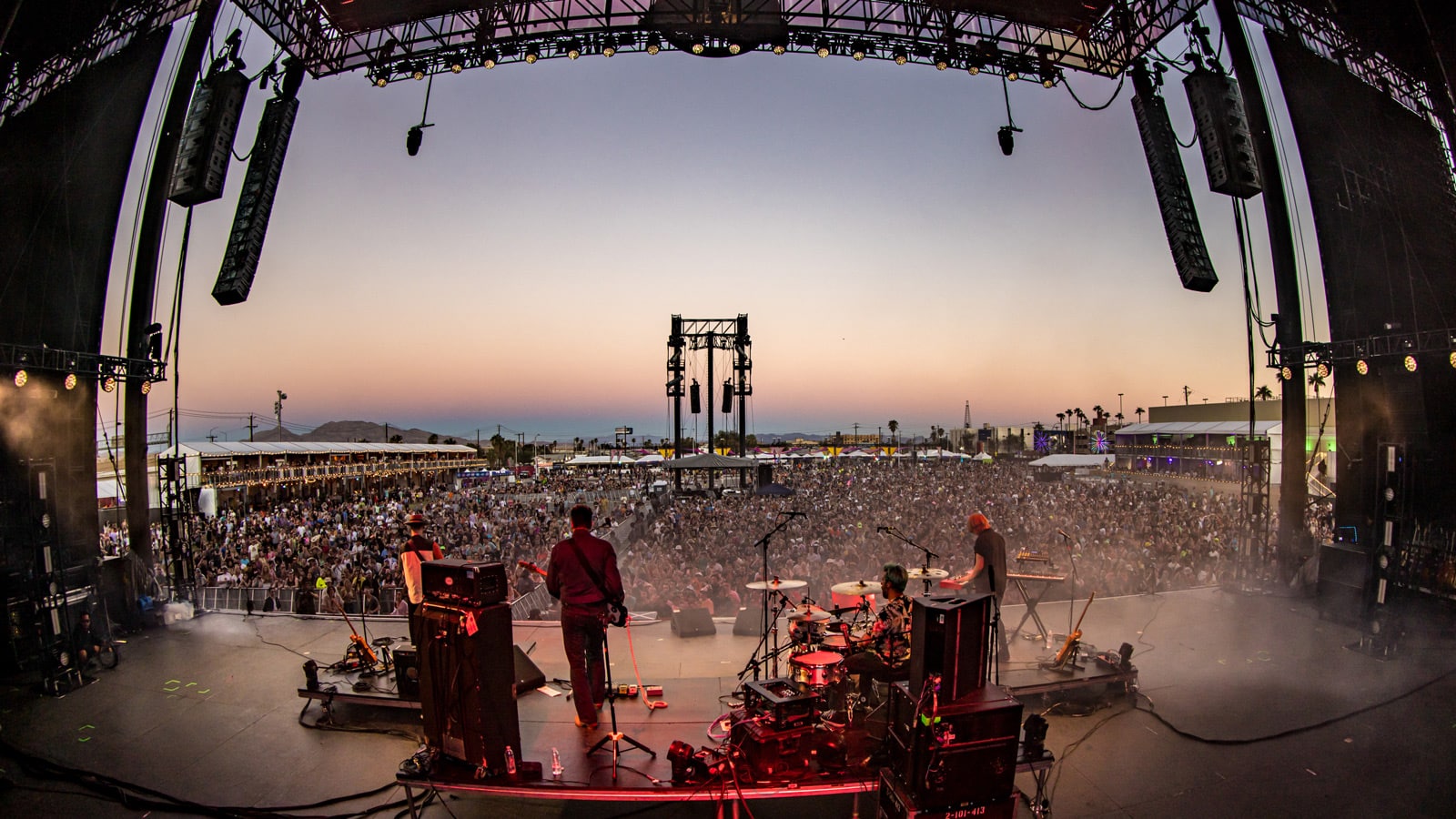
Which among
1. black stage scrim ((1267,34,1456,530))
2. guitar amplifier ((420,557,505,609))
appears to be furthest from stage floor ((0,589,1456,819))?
black stage scrim ((1267,34,1456,530))

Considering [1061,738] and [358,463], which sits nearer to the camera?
[1061,738]

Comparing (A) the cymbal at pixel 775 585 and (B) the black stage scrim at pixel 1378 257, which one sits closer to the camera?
(A) the cymbal at pixel 775 585

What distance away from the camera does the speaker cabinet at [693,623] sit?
6.80 m

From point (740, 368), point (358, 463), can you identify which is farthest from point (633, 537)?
point (358, 463)

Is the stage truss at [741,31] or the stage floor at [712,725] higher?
the stage truss at [741,31]

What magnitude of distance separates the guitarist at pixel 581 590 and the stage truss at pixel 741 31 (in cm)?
631

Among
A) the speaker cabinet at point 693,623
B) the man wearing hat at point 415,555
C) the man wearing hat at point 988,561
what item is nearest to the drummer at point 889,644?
the man wearing hat at point 988,561

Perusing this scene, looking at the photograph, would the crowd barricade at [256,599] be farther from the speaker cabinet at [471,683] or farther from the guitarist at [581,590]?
the speaker cabinet at [471,683]

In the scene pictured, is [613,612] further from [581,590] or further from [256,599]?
[256,599]

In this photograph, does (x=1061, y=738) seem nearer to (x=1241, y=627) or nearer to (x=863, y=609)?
(x=863, y=609)

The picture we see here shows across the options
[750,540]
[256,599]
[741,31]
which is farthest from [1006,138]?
[256,599]

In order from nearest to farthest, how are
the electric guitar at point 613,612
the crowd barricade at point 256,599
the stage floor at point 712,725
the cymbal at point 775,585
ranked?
the stage floor at point 712,725
the electric guitar at point 613,612
the cymbal at point 775,585
the crowd barricade at point 256,599

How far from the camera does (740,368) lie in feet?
63.4

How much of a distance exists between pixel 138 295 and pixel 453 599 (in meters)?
7.57
